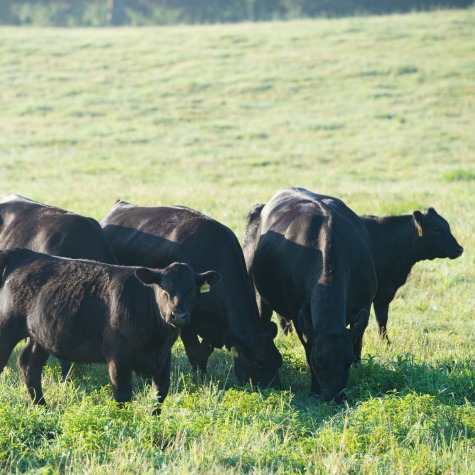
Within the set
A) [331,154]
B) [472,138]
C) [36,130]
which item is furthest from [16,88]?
[472,138]

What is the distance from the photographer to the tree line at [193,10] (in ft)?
172

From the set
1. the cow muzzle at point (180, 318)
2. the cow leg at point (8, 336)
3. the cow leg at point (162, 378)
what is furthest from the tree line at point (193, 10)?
the cow muzzle at point (180, 318)

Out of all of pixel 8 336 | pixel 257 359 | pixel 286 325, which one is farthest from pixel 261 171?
pixel 8 336

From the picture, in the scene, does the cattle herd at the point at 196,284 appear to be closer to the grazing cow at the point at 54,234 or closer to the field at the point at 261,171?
the grazing cow at the point at 54,234

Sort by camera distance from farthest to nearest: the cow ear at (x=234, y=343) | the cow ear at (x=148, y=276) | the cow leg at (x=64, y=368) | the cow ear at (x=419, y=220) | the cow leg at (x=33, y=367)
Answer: the cow ear at (x=419, y=220), the cow leg at (x=64, y=368), the cow ear at (x=234, y=343), the cow leg at (x=33, y=367), the cow ear at (x=148, y=276)

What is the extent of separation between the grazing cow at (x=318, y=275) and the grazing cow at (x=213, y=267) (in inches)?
16.9

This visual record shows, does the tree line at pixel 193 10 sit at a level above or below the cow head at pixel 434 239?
below

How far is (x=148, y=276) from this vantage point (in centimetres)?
713

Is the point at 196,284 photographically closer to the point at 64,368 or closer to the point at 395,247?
the point at 64,368

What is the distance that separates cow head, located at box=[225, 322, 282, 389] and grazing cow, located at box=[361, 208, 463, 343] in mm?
2932

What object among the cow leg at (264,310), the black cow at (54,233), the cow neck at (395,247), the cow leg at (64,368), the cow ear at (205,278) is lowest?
the cow leg at (264,310)

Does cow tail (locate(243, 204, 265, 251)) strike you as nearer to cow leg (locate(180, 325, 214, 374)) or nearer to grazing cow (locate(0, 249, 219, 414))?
cow leg (locate(180, 325, 214, 374))

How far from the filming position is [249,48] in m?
40.1

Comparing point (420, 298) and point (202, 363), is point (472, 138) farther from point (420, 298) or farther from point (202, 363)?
point (202, 363)
